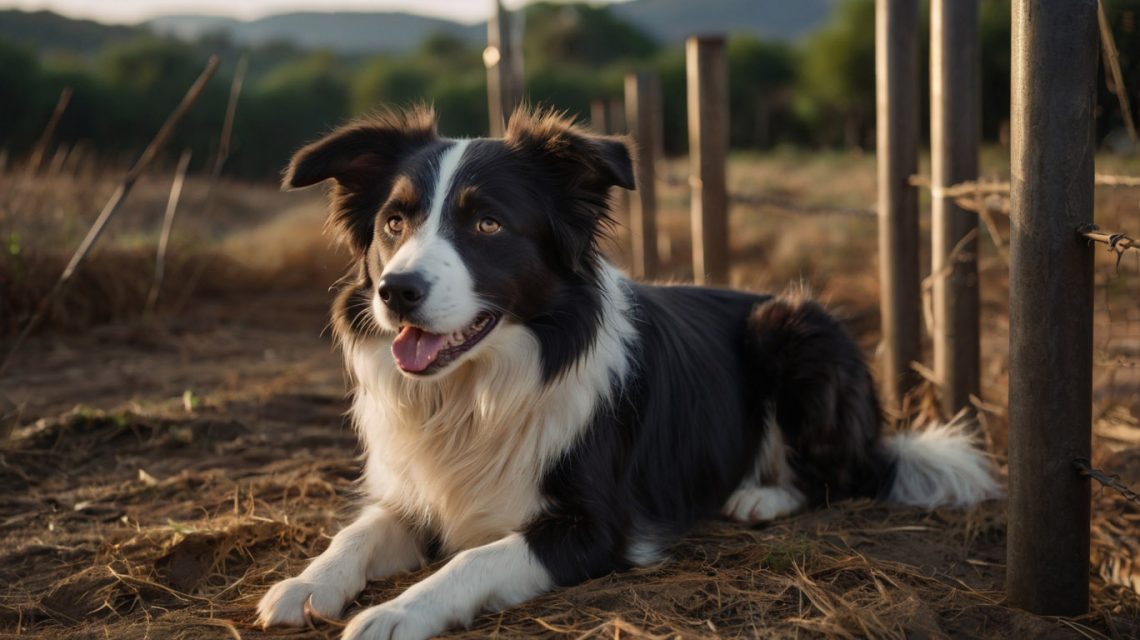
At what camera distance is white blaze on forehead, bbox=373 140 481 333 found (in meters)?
2.82

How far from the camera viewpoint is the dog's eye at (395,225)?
125 inches

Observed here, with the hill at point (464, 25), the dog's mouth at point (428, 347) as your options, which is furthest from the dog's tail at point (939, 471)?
the hill at point (464, 25)

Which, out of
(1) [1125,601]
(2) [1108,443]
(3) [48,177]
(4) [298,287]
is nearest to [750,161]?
(4) [298,287]

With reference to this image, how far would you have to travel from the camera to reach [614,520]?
3.18 metres

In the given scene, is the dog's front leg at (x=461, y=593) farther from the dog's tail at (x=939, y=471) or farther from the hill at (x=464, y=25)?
the hill at (x=464, y=25)

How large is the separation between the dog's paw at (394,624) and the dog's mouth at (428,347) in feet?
2.17

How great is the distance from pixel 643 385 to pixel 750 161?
52.9 ft

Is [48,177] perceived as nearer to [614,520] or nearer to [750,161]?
[614,520]

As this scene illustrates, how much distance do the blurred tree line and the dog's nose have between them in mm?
11634

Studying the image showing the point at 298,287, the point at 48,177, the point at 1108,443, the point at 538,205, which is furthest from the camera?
the point at 298,287

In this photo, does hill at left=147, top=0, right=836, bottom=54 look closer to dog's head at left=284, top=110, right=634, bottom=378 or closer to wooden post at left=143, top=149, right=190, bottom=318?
wooden post at left=143, top=149, right=190, bottom=318

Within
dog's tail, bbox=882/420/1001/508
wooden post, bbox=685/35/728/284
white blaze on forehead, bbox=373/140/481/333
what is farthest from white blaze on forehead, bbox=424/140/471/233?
wooden post, bbox=685/35/728/284

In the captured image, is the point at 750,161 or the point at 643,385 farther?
the point at 750,161

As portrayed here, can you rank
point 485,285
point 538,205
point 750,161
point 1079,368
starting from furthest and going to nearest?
point 750,161 < point 538,205 < point 485,285 < point 1079,368
